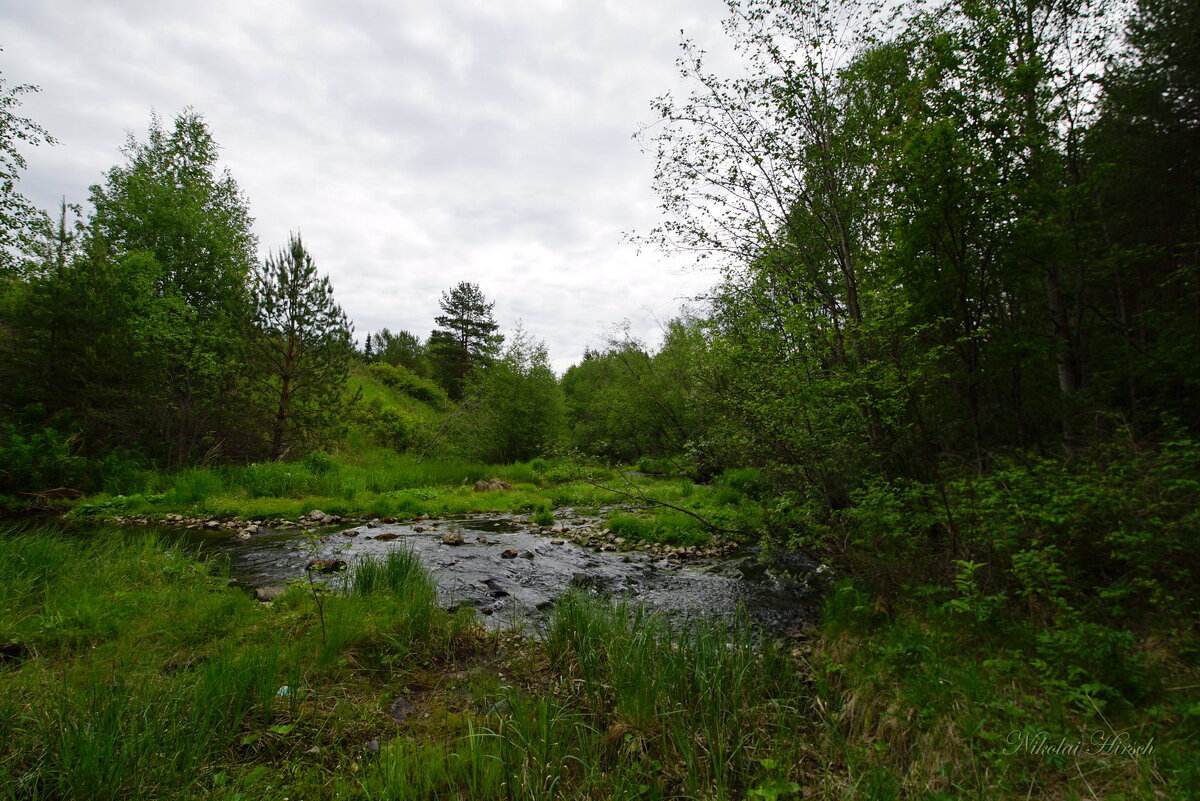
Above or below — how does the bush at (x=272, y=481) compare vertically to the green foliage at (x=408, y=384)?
below

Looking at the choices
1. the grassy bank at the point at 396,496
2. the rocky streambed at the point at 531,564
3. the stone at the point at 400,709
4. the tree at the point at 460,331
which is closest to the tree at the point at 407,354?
the tree at the point at 460,331

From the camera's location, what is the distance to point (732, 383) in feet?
23.2

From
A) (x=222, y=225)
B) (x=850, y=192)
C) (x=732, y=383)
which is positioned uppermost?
(x=222, y=225)

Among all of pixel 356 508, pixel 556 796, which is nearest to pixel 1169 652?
pixel 556 796

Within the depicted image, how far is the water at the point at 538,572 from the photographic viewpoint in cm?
575

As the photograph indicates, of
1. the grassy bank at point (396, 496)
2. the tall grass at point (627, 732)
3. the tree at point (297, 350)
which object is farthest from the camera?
the tree at point (297, 350)

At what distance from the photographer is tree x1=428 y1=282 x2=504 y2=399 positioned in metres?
40.7

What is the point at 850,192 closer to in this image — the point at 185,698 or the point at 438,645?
the point at 438,645

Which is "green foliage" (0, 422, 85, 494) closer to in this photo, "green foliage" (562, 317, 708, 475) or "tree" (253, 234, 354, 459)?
A: "tree" (253, 234, 354, 459)

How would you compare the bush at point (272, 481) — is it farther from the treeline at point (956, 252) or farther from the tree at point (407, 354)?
the tree at point (407, 354)

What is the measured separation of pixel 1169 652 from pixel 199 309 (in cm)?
2663

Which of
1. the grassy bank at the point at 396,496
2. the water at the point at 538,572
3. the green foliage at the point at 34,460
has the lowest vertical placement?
the water at the point at 538,572

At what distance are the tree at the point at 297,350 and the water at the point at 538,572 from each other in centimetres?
813

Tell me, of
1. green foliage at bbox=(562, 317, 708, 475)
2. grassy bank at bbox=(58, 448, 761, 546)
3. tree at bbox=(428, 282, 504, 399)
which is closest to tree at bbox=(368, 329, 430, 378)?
tree at bbox=(428, 282, 504, 399)
